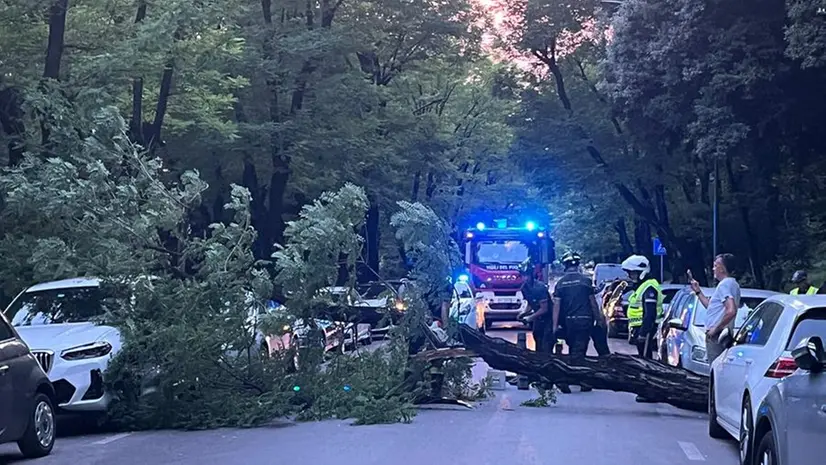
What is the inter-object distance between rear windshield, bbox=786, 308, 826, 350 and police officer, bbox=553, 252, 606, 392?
7546 millimetres

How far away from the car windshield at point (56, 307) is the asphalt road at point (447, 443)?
179 centimetres

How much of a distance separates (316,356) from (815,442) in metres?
8.39

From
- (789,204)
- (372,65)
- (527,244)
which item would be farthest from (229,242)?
(789,204)

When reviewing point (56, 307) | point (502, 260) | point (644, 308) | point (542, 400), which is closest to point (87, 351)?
point (56, 307)

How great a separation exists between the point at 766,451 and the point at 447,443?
4408 millimetres

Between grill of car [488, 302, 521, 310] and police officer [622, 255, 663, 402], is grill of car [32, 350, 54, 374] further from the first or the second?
grill of car [488, 302, 521, 310]

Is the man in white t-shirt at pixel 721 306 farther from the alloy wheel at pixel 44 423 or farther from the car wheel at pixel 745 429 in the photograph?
the alloy wheel at pixel 44 423

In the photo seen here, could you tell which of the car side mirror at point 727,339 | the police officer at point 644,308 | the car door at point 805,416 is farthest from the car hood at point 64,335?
the police officer at point 644,308

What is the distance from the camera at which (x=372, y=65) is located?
37281mm

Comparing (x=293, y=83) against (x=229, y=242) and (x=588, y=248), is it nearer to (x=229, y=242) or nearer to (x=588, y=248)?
(x=229, y=242)

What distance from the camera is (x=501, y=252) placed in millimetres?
33719

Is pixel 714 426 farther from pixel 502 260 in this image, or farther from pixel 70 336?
pixel 502 260

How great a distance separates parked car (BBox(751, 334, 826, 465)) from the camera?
6.95m

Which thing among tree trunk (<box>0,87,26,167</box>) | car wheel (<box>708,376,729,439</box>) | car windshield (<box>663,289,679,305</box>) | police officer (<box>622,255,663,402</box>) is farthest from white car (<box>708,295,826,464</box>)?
tree trunk (<box>0,87,26,167</box>)
